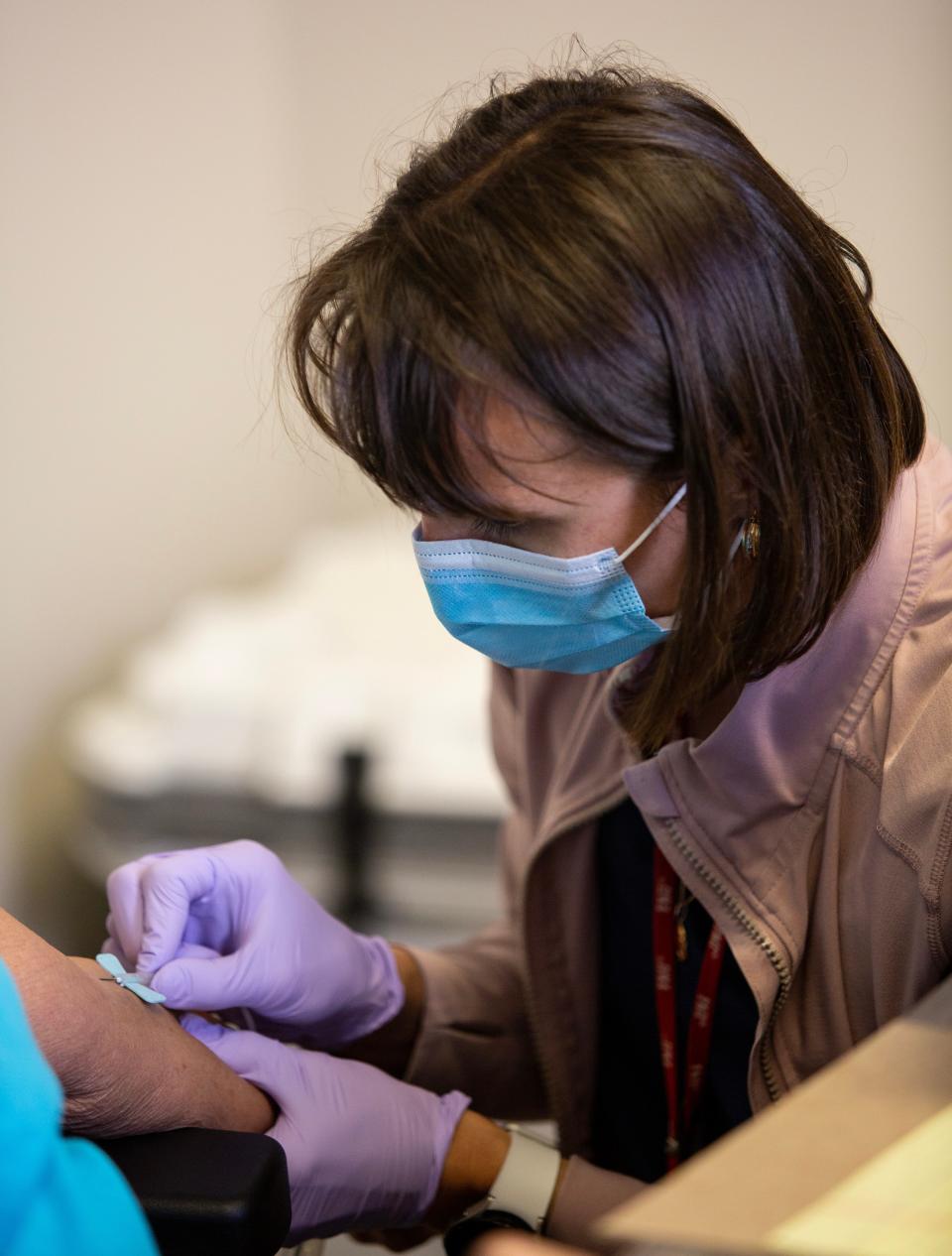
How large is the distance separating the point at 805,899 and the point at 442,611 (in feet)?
1.15

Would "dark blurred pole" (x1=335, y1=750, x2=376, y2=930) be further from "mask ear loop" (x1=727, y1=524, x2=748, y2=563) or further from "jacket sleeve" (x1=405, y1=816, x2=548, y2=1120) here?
"mask ear loop" (x1=727, y1=524, x2=748, y2=563)

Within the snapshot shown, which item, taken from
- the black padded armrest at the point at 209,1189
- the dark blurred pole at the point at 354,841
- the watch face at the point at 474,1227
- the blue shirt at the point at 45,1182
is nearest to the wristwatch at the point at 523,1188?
the watch face at the point at 474,1227

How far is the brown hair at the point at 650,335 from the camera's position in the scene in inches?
29.7

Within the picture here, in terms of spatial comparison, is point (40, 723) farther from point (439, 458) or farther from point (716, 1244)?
point (716, 1244)

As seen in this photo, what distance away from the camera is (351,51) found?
281 centimetres

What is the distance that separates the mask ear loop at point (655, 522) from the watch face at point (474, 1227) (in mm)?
494

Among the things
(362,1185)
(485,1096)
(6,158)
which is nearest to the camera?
(362,1185)

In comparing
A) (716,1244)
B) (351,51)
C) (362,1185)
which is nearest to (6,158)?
(351,51)

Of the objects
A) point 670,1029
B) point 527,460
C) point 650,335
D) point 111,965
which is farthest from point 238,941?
point 650,335

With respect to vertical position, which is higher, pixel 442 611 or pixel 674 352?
pixel 674 352

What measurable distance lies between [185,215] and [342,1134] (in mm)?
2093

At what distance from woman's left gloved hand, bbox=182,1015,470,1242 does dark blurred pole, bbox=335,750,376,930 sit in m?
0.94

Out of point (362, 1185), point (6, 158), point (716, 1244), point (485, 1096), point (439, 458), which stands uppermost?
point (6, 158)

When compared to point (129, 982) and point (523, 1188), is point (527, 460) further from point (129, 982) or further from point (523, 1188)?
point (523, 1188)
